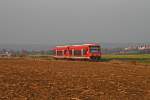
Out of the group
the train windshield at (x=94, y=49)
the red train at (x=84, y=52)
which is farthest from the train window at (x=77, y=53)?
the train windshield at (x=94, y=49)

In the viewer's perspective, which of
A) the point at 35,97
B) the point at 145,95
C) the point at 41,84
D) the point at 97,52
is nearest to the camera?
the point at 35,97

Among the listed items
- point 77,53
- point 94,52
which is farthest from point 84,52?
point 77,53

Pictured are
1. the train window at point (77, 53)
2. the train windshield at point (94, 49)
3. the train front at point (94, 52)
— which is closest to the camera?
the train front at point (94, 52)

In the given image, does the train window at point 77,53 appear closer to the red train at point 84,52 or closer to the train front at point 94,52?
the red train at point 84,52

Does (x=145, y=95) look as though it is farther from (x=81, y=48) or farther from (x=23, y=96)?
(x=81, y=48)

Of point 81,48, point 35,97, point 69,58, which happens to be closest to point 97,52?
point 81,48

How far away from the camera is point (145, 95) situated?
14.0 m

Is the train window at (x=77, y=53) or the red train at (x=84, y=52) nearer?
the red train at (x=84, y=52)

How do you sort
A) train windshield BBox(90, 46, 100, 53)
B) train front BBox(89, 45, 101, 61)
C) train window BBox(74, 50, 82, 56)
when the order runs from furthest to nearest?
1. train window BBox(74, 50, 82, 56)
2. train windshield BBox(90, 46, 100, 53)
3. train front BBox(89, 45, 101, 61)

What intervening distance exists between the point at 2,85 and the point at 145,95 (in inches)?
239

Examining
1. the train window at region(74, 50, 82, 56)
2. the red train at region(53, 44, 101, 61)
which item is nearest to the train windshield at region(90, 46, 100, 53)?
the red train at region(53, 44, 101, 61)

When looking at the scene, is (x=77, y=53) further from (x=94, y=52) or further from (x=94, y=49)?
(x=94, y=52)

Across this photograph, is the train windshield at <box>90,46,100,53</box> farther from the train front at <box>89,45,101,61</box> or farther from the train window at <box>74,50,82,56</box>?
the train window at <box>74,50,82,56</box>

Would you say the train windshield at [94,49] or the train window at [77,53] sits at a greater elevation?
the train windshield at [94,49]
